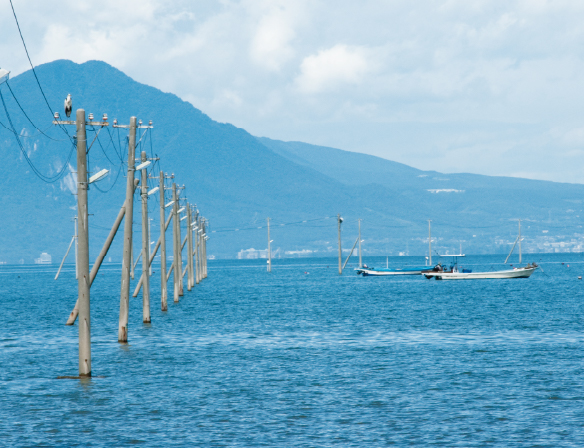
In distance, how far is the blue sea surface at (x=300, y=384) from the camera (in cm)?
2095

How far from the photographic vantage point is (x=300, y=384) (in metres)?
28.5

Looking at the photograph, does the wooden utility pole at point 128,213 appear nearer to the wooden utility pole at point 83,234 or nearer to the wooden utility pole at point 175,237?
the wooden utility pole at point 83,234

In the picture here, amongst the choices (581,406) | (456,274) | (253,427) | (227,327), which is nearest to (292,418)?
(253,427)

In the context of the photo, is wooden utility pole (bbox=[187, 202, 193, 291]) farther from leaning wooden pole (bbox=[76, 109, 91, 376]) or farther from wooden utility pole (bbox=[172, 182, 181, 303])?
leaning wooden pole (bbox=[76, 109, 91, 376])

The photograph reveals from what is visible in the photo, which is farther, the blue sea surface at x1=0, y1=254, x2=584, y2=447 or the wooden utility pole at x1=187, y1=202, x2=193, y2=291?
the wooden utility pole at x1=187, y1=202, x2=193, y2=291

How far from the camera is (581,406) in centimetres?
2392

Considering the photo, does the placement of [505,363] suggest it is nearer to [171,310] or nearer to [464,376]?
[464,376]

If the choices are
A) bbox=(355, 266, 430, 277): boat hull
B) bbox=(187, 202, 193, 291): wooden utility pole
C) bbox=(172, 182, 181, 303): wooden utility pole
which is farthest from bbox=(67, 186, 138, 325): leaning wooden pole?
bbox=(355, 266, 430, 277): boat hull

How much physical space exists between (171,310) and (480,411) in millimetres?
43895

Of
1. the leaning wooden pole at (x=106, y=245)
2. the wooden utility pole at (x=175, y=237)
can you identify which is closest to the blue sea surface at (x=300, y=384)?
the leaning wooden pole at (x=106, y=245)

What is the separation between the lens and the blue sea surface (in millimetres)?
20953

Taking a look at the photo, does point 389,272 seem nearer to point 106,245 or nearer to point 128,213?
point 106,245

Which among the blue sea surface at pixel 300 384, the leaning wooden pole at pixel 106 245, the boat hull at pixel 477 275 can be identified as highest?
the leaning wooden pole at pixel 106 245

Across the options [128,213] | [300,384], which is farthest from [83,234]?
[128,213]
